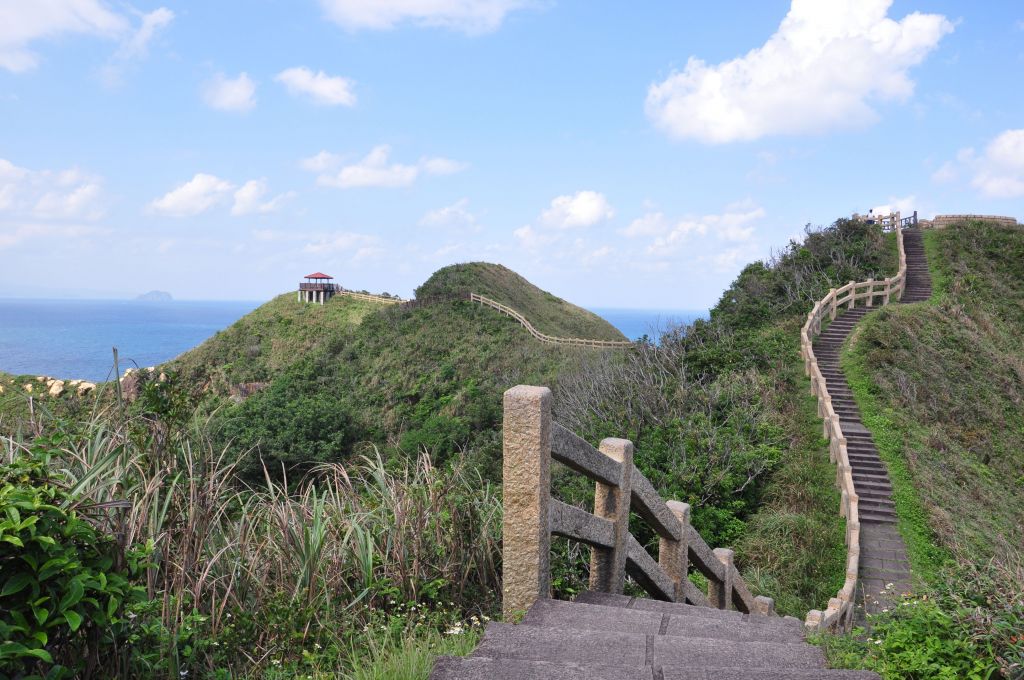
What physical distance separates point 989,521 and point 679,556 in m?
11.9

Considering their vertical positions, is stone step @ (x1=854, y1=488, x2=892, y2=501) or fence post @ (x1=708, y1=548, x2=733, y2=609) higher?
fence post @ (x1=708, y1=548, x2=733, y2=609)

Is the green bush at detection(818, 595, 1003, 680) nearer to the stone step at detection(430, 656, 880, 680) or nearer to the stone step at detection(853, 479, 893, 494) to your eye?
the stone step at detection(430, 656, 880, 680)

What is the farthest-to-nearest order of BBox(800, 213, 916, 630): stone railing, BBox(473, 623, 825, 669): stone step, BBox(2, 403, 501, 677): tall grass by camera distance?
BBox(800, 213, 916, 630): stone railing < BBox(2, 403, 501, 677): tall grass < BBox(473, 623, 825, 669): stone step

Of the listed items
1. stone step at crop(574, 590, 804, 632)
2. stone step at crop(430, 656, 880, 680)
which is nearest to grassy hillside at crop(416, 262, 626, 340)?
stone step at crop(574, 590, 804, 632)

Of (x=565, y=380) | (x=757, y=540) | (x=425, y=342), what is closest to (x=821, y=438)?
(x=757, y=540)

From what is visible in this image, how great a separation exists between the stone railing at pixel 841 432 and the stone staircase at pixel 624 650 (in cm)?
198

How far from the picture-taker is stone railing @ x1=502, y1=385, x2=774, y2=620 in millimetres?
3334

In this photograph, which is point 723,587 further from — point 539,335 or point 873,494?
point 539,335

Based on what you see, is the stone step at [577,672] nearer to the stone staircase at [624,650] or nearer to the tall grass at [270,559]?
the stone staircase at [624,650]

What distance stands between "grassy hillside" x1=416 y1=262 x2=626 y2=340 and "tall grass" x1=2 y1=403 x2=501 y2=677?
43682 mm

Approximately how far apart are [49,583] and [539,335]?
131 ft

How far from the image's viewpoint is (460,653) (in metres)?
3.16

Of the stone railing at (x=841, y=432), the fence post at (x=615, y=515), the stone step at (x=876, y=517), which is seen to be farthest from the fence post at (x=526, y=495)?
the stone step at (x=876, y=517)

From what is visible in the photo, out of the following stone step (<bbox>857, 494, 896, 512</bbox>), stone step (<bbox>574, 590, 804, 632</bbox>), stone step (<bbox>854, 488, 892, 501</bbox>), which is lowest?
stone step (<bbox>857, 494, 896, 512</bbox>)
